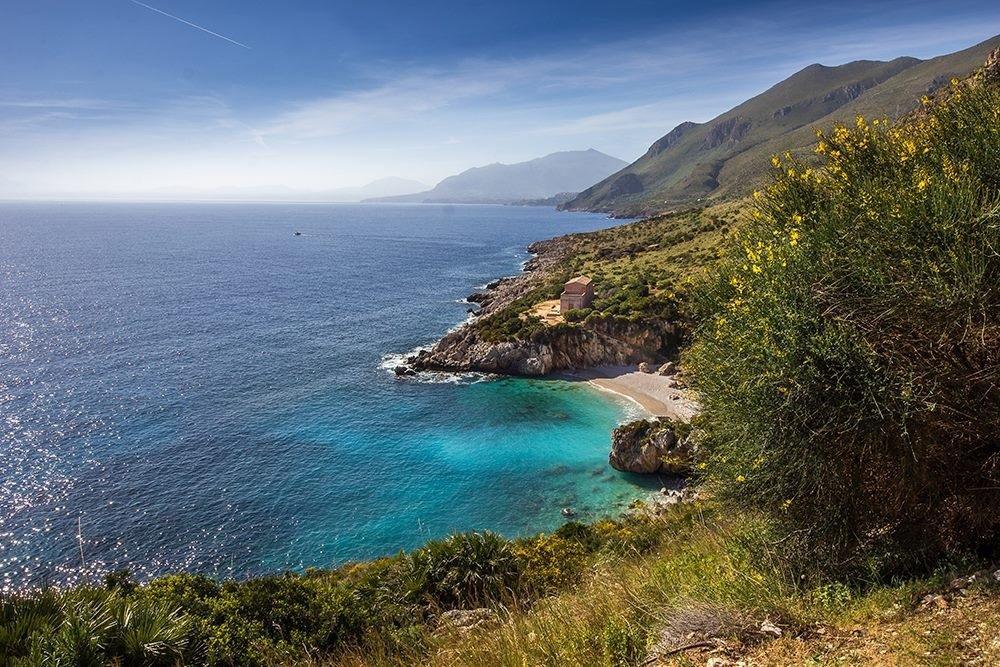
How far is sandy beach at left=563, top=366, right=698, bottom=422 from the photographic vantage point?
43.3 meters

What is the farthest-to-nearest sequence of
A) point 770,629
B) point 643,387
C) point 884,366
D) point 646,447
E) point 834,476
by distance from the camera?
point 643,387
point 646,447
point 834,476
point 884,366
point 770,629

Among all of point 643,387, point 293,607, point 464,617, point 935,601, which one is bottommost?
point 643,387

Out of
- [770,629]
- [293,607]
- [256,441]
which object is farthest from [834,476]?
[256,441]

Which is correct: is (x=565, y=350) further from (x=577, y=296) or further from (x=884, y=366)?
(x=884, y=366)

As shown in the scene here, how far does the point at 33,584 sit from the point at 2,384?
3421cm

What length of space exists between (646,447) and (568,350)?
20.7 m

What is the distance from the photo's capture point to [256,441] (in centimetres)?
3884

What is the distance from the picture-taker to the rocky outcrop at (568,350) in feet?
173

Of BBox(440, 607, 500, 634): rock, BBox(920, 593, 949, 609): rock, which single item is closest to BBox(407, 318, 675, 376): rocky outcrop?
BBox(440, 607, 500, 634): rock

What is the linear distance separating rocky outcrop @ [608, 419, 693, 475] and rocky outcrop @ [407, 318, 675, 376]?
1759cm

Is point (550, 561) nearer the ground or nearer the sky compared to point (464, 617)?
nearer the ground

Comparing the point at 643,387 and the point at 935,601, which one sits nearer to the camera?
the point at 935,601

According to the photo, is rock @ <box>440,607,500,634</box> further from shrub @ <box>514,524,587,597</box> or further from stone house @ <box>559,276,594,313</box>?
stone house @ <box>559,276,594,313</box>

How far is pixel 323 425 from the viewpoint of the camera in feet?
138
